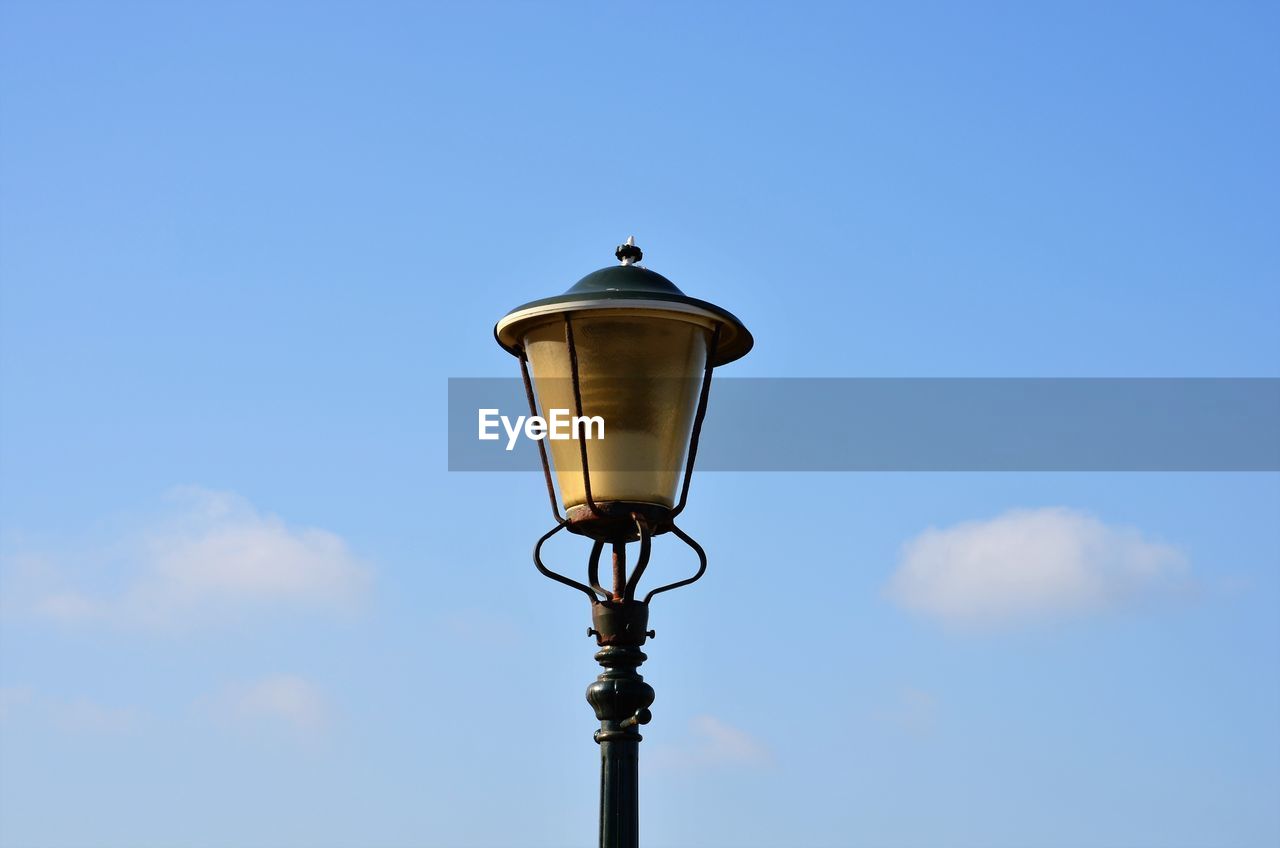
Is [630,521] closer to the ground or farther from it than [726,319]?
closer to the ground

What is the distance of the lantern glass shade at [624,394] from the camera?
24.9 ft

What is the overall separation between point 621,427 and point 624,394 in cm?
14

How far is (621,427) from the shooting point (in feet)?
24.9

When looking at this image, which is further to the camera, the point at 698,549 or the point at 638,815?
the point at 698,549

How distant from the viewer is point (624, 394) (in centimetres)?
760

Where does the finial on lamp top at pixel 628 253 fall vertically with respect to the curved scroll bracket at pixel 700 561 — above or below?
above

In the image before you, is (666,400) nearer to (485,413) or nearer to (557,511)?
(557,511)

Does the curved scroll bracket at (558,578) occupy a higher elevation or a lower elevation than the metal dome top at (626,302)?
lower

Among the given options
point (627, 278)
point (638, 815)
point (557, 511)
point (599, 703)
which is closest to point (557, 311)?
point (627, 278)

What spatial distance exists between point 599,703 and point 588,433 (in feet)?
3.76

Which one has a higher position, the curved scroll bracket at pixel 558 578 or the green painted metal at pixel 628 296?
the green painted metal at pixel 628 296

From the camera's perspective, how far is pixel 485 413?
8.75 metres

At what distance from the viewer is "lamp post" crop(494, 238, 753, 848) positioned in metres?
7.48

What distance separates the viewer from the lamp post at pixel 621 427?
295 inches
